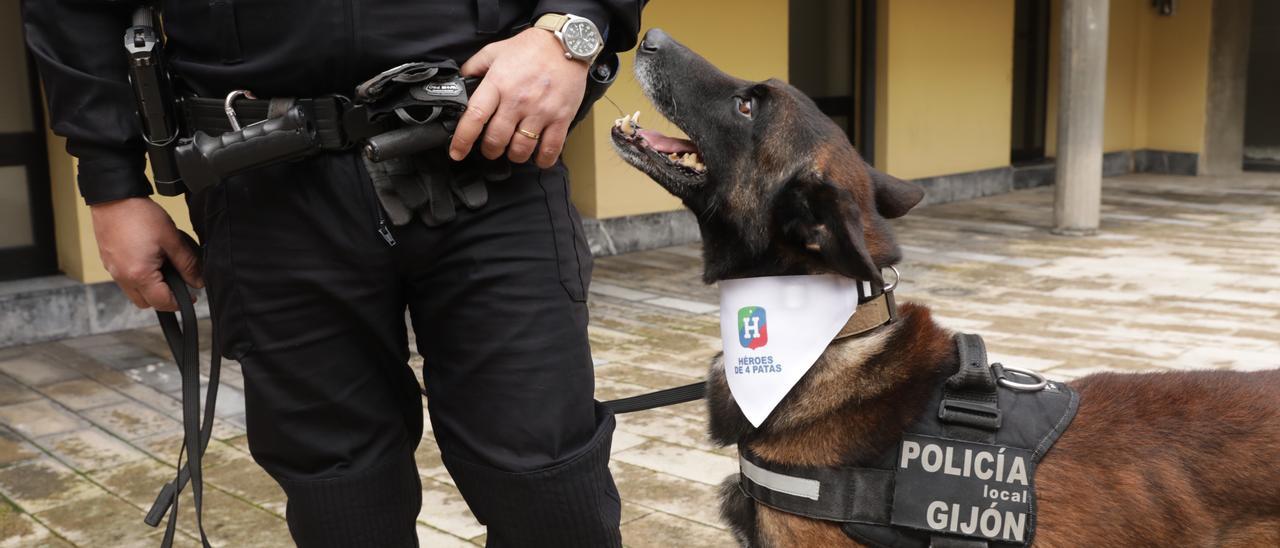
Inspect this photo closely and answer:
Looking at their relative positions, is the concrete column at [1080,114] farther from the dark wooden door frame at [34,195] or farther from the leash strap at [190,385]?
the leash strap at [190,385]

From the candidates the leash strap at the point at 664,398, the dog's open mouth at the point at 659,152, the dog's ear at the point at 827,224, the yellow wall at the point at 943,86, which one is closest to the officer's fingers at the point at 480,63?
the dog's open mouth at the point at 659,152

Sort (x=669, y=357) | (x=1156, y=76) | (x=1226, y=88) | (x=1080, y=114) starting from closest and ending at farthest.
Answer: (x=669, y=357), (x=1080, y=114), (x=1226, y=88), (x=1156, y=76)

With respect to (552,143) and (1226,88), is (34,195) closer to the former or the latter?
(552,143)

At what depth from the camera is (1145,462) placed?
6.60 ft

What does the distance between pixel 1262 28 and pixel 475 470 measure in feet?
49.3

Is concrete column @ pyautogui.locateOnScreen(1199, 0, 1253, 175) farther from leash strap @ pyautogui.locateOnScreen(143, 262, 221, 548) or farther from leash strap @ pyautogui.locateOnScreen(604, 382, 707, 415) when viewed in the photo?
leash strap @ pyautogui.locateOnScreen(143, 262, 221, 548)

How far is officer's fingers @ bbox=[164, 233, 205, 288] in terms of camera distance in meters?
2.05

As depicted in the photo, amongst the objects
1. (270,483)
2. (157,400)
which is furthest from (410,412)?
(157,400)

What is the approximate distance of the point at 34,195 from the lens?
6.20m

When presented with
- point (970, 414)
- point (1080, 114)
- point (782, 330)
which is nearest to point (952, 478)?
point (970, 414)

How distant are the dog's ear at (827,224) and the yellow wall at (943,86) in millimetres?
8687

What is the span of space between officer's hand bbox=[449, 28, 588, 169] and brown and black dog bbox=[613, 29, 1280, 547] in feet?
1.73

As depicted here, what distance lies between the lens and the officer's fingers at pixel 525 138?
1821 mm

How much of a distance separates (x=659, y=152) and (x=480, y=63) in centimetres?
61
